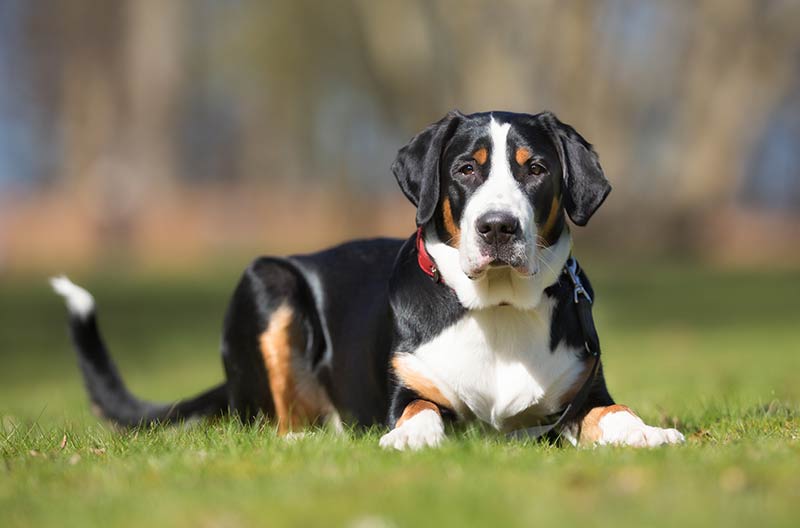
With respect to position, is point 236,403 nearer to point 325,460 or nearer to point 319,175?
point 325,460

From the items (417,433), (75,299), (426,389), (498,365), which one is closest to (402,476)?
(417,433)

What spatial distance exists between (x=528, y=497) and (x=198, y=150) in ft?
149

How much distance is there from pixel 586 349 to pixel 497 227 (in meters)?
0.80

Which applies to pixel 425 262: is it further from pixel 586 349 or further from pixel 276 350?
pixel 276 350

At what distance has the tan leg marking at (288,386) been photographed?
6141mm

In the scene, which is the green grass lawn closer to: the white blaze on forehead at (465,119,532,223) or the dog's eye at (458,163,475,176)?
the white blaze on forehead at (465,119,532,223)

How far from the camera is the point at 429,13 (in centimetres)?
2436

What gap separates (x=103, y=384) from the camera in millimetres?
6523

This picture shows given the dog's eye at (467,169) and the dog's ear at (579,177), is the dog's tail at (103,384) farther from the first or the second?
the dog's ear at (579,177)

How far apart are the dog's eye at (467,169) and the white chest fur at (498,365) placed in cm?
60

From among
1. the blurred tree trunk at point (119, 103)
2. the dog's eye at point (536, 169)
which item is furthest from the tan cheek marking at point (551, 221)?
the blurred tree trunk at point (119, 103)

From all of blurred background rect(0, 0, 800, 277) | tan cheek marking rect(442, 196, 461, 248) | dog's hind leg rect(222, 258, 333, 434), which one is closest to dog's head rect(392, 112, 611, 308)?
tan cheek marking rect(442, 196, 461, 248)

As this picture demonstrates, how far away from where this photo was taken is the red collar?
5016 millimetres

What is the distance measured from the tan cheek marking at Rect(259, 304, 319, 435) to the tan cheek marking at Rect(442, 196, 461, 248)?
5.07ft
